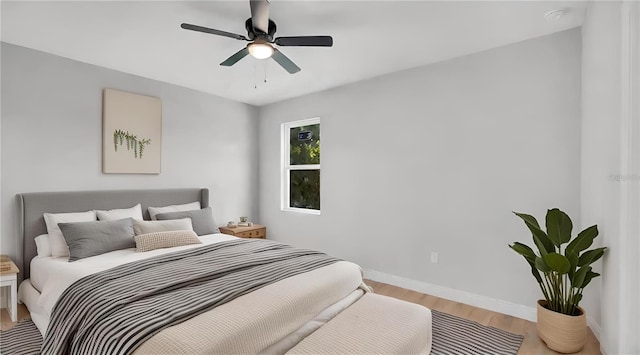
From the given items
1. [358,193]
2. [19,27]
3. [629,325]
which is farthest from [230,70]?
[629,325]

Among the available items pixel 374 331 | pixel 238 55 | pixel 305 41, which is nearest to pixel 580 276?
pixel 374 331

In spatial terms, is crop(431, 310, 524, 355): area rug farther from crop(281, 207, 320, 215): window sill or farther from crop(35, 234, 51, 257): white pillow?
crop(35, 234, 51, 257): white pillow

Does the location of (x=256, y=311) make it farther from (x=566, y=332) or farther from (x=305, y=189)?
(x=305, y=189)

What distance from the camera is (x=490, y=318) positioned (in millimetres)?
2715

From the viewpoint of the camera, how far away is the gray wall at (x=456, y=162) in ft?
8.53

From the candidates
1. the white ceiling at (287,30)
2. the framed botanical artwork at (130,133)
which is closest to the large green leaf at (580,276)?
the white ceiling at (287,30)

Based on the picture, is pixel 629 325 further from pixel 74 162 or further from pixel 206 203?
pixel 74 162

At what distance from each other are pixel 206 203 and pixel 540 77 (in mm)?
3988

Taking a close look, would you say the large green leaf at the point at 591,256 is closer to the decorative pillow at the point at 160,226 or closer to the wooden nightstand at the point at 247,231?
the decorative pillow at the point at 160,226

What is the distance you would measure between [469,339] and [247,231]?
3013 millimetres

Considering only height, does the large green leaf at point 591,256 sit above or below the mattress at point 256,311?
above

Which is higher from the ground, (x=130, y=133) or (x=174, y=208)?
(x=130, y=133)

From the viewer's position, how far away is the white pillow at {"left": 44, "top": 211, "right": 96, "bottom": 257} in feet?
8.95

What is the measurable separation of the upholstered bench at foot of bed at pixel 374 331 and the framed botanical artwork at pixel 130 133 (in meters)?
3.01
